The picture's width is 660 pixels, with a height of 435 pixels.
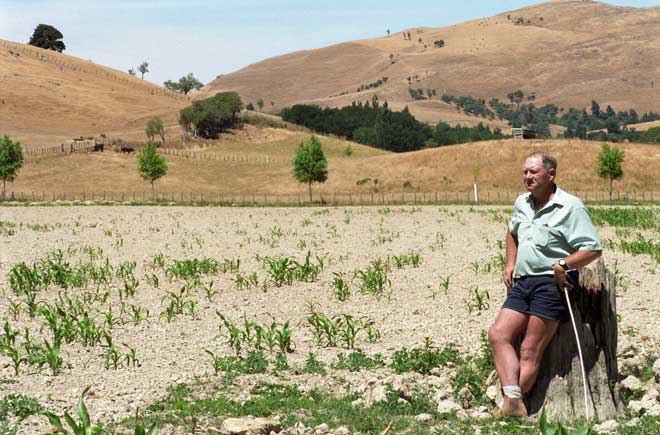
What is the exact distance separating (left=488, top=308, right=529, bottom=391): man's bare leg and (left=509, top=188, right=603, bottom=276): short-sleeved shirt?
0.46 m

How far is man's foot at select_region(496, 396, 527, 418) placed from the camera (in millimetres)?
8367

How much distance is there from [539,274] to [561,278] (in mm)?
304

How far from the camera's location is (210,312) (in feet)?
50.4

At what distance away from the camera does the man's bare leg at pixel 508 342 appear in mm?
8375

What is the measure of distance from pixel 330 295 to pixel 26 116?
139 metres

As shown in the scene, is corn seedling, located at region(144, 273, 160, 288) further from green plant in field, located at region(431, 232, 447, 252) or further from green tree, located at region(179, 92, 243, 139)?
green tree, located at region(179, 92, 243, 139)

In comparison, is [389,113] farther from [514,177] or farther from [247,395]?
[247,395]

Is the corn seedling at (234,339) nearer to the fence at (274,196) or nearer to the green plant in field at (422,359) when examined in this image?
the green plant in field at (422,359)

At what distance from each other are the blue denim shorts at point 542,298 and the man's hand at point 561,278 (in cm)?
10

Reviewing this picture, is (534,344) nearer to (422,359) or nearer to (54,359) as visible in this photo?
(422,359)

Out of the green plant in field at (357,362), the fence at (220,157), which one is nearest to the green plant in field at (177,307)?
the green plant in field at (357,362)

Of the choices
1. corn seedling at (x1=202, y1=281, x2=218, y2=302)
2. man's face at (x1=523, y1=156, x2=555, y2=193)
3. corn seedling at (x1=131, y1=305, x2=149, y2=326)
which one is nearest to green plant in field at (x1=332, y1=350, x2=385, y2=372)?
man's face at (x1=523, y1=156, x2=555, y2=193)

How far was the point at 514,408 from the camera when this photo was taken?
837 centimetres

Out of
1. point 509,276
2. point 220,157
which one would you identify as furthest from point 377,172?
point 509,276
